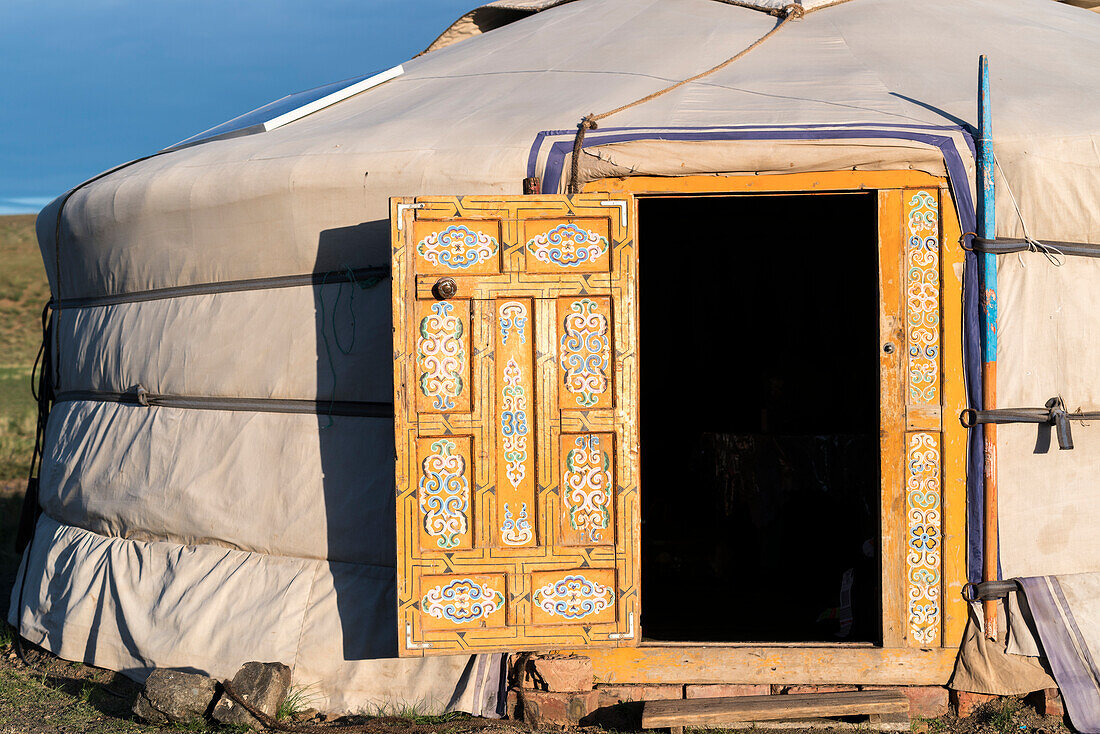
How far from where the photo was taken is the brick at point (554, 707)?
285 centimetres

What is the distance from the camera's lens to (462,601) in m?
2.70

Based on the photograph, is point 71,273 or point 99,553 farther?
point 71,273

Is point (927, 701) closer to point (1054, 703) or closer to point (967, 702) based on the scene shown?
point (967, 702)

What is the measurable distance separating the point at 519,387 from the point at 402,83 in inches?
66.6

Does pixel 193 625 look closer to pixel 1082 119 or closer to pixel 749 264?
pixel 1082 119

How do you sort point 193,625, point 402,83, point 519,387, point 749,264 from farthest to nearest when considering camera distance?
point 749,264, point 402,83, point 193,625, point 519,387

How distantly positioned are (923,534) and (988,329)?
1.98 feet

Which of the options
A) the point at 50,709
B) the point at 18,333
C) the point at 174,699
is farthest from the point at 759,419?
the point at 18,333

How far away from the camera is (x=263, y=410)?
3203 mm

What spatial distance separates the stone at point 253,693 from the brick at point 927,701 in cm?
171

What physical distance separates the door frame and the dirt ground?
187mm

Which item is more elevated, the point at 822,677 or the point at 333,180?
the point at 333,180

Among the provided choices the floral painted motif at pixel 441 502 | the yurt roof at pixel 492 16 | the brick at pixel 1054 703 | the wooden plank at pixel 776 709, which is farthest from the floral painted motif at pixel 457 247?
the yurt roof at pixel 492 16

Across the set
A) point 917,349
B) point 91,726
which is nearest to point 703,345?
point 917,349
